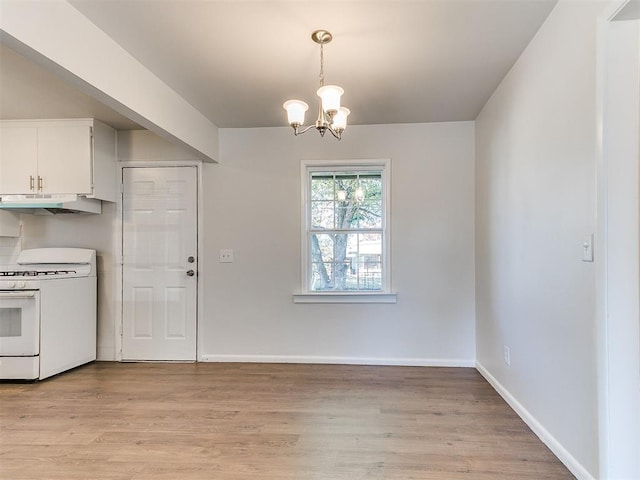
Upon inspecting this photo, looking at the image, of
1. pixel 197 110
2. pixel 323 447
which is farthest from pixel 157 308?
pixel 323 447

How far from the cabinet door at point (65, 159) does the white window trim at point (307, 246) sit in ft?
6.83

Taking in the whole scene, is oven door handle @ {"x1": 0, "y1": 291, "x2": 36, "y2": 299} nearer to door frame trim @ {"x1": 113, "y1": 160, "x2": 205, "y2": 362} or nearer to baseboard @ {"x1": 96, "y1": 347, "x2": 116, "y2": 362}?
door frame trim @ {"x1": 113, "y1": 160, "x2": 205, "y2": 362}

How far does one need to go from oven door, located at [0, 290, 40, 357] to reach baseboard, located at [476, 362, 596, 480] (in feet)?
12.5

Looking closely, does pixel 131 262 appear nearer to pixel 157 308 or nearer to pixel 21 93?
pixel 157 308

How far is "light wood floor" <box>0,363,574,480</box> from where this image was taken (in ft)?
6.04

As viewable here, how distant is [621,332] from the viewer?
4.99ft

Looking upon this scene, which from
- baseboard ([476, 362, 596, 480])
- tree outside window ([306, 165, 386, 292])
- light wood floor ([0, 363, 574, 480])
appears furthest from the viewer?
tree outside window ([306, 165, 386, 292])

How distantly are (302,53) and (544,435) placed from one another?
8.88ft

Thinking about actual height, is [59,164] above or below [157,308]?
above

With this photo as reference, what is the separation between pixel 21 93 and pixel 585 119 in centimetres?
385

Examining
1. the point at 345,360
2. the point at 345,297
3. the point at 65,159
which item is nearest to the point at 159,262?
the point at 65,159

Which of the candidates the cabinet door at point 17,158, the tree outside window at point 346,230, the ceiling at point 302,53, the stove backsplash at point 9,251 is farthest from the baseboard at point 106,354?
the ceiling at point 302,53

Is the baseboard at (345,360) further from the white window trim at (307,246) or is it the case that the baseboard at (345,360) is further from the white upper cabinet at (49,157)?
the white upper cabinet at (49,157)

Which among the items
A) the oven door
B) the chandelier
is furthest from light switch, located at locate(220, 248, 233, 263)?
the chandelier
